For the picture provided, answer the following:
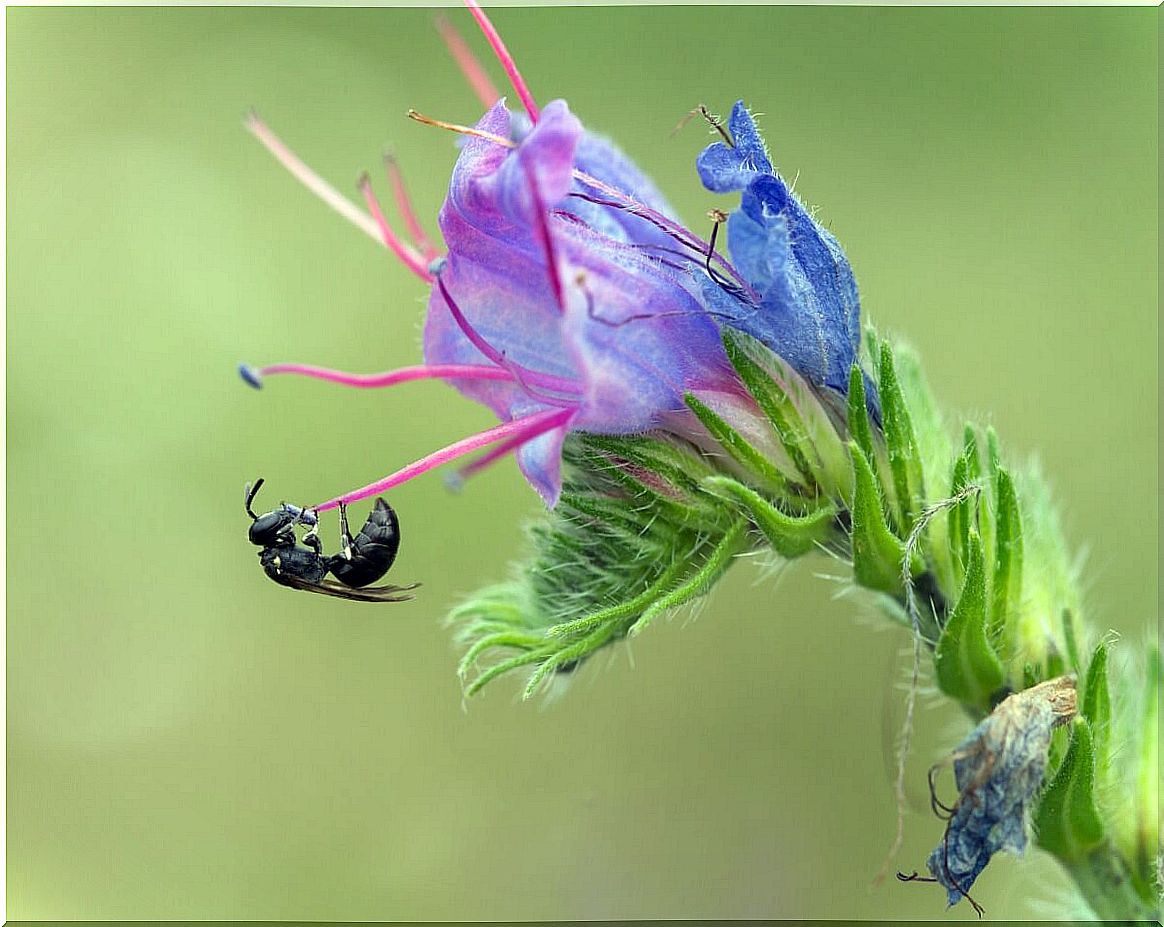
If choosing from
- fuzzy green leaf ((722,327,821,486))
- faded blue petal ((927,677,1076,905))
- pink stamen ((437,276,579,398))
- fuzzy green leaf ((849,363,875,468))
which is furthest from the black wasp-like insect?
faded blue petal ((927,677,1076,905))

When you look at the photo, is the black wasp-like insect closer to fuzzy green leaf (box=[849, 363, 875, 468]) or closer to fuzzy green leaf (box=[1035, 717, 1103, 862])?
fuzzy green leaf (box=[849, 363, 875, 468])

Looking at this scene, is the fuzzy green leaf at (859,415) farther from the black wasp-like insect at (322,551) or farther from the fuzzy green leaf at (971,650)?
the black wasp-like insect at (322,551)

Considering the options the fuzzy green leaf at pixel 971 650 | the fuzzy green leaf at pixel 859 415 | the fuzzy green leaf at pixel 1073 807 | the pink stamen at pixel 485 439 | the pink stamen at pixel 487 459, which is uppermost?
the pink stamen at pixel 485 439

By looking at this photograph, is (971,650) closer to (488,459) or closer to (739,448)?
(739,448)

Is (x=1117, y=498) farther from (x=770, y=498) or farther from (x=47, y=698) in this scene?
(x=47, y=698)

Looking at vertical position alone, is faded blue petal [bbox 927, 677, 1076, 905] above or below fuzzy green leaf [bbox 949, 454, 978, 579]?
below

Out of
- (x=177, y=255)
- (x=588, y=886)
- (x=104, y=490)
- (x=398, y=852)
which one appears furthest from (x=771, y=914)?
(x=177, y=255)

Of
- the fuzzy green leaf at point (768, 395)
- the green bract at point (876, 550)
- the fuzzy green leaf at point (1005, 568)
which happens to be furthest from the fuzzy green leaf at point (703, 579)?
the fuzzy green leaf at point (1005, 568)

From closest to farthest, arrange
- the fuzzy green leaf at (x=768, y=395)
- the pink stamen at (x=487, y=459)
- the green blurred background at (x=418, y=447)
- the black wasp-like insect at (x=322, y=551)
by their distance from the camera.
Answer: the pink stamen at (x=487, y=459) < the fuzzy green leaf at (x=768, y=395) < the black wasp-like insect at (x=322, y=551) < the green blurred background at (x=418, y=447)
